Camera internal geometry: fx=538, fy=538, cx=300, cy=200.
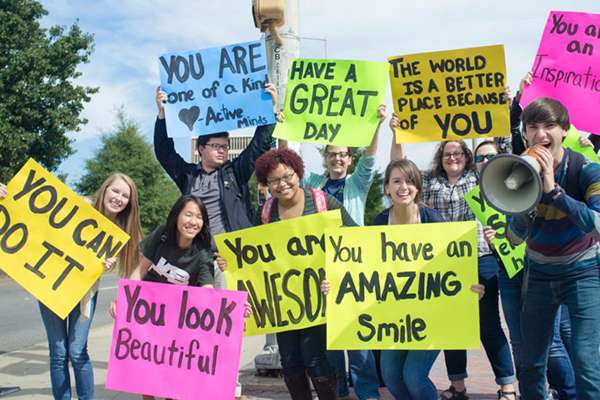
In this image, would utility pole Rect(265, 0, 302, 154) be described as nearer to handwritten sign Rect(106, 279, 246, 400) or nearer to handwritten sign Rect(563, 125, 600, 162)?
handwritten sign Rect(106, 279, 246, 400)

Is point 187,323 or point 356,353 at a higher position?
point 187,323

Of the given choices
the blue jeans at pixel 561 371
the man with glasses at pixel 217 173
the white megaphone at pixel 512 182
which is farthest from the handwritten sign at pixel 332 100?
the blue jeans at pixel 561 371

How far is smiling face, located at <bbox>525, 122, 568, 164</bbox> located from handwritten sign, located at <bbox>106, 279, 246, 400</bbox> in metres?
1.92

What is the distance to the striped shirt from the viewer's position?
277cm

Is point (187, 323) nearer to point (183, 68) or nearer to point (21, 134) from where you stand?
point (183, 68)

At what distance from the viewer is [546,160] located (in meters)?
2.47

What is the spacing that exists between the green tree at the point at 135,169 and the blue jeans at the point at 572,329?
3556cm

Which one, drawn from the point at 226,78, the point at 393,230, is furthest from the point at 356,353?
the point at 226,78

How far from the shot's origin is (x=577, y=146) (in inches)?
160

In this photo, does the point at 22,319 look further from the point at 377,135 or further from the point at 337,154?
the point at 377,135

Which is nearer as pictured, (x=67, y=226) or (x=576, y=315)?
(x=576, y=315)

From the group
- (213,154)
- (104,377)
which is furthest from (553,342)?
(104,377)

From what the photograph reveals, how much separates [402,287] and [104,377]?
3.60 meters

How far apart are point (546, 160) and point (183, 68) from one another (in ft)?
9.92
